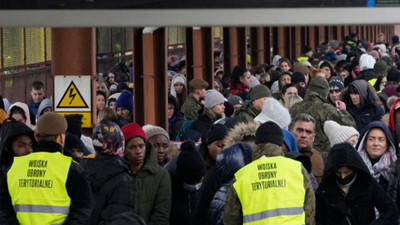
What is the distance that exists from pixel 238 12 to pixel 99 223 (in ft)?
5.86

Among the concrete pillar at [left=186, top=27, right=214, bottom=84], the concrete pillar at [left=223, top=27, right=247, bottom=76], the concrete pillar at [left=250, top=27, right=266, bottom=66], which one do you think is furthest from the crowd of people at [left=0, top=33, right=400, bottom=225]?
the concrete pillar at [left=250, top=27, right=266, bottom=66]

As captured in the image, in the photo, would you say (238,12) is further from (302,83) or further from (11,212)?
(302,83)

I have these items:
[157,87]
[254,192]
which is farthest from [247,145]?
[157,87]

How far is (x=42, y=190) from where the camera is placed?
646 cm

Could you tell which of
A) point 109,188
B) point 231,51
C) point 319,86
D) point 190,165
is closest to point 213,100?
point 319,86

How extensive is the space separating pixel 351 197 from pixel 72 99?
13.8 feet

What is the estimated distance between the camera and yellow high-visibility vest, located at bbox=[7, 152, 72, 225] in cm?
646

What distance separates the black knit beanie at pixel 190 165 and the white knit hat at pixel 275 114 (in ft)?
5.05

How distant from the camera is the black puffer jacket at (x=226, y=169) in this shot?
22.2 ft

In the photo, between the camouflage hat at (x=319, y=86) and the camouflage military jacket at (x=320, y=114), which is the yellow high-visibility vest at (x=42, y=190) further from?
the camouflage hat at (x=319, y=86)

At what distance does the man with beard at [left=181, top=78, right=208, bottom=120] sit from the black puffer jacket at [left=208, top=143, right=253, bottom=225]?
6.33 meters

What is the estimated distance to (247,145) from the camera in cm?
689

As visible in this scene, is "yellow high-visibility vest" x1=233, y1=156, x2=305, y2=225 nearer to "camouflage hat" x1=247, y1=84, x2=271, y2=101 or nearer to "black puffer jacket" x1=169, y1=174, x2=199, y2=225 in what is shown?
"black puffer jacket" x1=169, y1=174, x2=199, y2=225

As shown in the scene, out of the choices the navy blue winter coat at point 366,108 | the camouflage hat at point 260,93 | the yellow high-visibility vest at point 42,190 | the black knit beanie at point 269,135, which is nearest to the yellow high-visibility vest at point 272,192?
the black knit beanie at point 269,135
